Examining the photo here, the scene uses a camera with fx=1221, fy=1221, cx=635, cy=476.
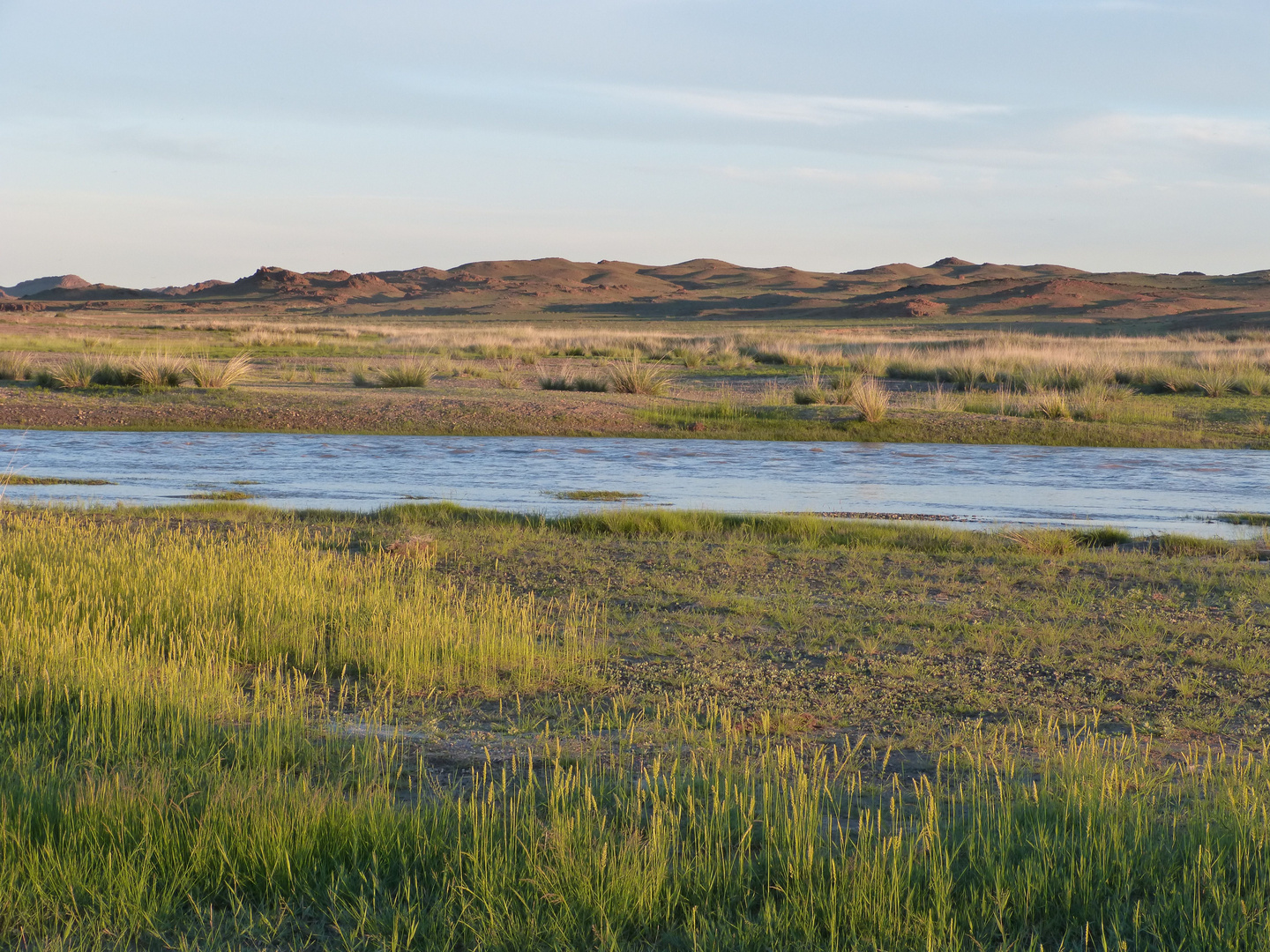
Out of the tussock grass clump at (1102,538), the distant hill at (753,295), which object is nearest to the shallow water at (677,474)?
the tussock grass clump at (1102,538)

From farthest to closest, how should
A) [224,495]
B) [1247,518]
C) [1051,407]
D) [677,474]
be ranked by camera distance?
1. [1051,407]
2. [677,474]
3. [224,495]
4. [1247,518]

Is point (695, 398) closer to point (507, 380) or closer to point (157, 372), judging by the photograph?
point (507, 380)

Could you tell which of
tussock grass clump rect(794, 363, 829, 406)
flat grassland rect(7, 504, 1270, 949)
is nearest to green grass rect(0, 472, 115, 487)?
flat grassland rect(7, 504, 1270, 949)

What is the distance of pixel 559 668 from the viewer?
6.78 meters

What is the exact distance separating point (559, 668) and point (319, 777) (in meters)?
2.14

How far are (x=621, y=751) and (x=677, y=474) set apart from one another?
13086 millimetres

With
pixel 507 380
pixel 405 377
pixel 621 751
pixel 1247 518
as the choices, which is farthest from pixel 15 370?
pixel 621 751

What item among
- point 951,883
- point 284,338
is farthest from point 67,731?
point 284,338

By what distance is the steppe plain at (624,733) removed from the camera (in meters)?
3.70

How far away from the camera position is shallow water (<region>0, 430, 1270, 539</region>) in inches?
587

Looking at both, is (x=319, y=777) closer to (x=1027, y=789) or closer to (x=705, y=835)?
(x=705, y=835)

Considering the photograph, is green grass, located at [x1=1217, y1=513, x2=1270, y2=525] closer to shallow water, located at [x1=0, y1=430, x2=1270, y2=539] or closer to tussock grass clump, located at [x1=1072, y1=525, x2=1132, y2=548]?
shallow water, located at [x1=0, y1=430, x2=1270, y2=539]

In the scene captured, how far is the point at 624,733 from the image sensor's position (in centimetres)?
563

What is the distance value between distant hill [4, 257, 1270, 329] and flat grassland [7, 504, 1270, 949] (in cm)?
6863
